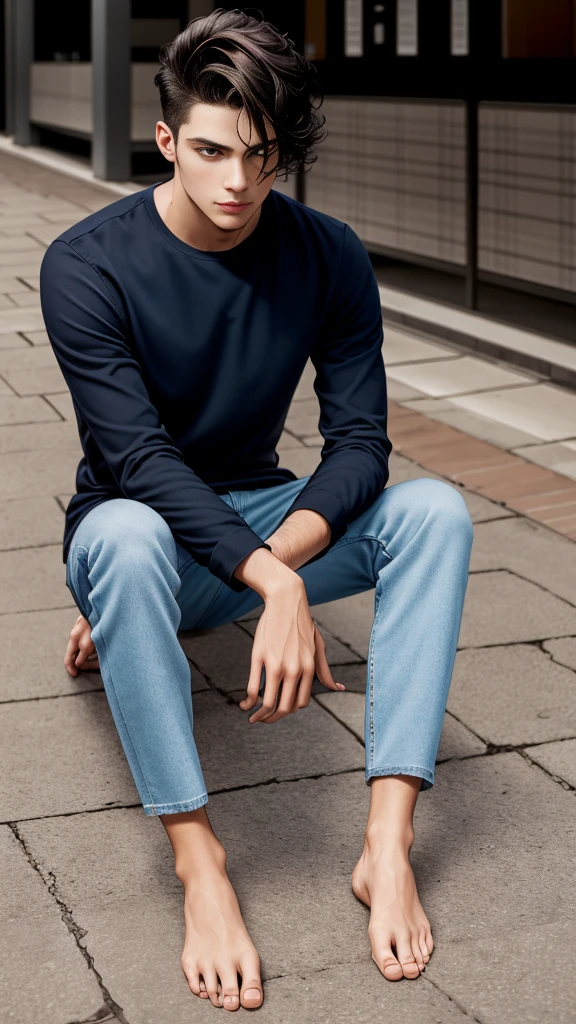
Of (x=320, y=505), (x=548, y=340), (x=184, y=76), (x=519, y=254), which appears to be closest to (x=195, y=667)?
(x=320, y=505)

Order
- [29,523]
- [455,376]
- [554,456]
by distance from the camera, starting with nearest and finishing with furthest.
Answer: [29,523]
[554,456]
[455,376]

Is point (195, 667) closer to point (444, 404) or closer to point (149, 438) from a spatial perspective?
point (149, 438)

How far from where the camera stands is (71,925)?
6.58 ft

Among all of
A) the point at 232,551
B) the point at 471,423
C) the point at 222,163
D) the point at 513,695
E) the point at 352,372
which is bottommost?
the point at 513,695

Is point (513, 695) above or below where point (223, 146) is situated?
below

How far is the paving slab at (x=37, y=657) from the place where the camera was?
2820 mm

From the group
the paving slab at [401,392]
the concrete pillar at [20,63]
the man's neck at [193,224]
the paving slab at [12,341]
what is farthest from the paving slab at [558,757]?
the concrete pillar at [20,63]

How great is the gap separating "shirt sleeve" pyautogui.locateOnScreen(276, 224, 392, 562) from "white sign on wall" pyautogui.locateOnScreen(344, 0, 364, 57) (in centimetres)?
571

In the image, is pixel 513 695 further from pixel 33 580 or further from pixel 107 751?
pixel 33 580

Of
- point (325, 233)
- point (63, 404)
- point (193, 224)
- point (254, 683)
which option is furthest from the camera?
point (63, 404)

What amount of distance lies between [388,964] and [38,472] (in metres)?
2.73

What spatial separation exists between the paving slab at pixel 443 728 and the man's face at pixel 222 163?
3.39 ft

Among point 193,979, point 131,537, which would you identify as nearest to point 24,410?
point 131,537

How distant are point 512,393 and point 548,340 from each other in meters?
0.73
